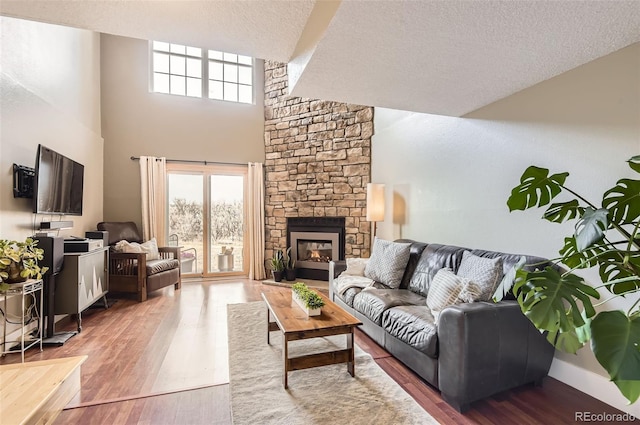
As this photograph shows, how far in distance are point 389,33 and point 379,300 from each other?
2.04 meters

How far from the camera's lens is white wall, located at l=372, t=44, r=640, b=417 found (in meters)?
1.91

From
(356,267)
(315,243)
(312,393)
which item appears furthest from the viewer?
(315,243)

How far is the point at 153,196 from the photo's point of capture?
5.05 metres

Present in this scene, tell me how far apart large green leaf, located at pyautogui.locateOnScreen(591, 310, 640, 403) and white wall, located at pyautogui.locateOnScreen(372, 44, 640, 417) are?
134cm

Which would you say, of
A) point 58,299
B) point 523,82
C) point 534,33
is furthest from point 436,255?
point 58,299

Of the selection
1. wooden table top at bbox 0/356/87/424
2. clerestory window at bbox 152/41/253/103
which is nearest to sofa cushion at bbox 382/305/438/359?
wooden table top at bbox 0/356/87/424

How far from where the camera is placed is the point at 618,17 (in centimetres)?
156

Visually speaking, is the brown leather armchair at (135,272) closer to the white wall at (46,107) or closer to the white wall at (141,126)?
the white wall at (46,107)

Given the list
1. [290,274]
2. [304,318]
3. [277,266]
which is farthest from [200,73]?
[304,318]

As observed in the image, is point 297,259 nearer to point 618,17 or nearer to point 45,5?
point 45,5

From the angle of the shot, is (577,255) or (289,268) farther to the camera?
A: (289,268)

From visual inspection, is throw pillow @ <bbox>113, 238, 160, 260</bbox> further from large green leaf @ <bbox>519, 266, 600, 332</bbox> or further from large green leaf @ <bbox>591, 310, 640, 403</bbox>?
large green leaf @ <bbox>591, 310, 640, 403</bbox>

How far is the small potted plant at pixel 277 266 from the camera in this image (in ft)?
17.0

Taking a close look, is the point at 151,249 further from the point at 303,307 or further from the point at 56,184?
the point at 303,307
